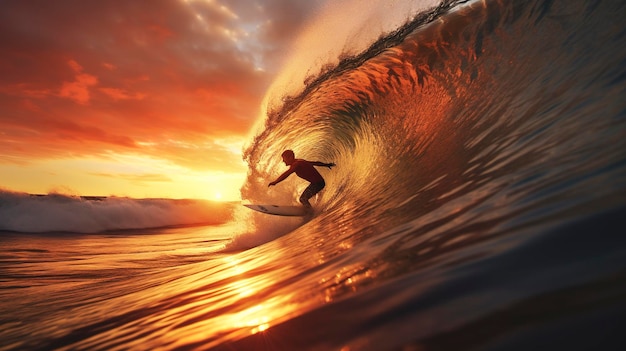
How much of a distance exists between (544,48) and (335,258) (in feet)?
11.9

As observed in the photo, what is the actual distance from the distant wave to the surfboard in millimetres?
8601

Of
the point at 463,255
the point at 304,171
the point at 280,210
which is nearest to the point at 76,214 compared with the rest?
the point at 280,210

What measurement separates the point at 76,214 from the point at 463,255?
47.4ft

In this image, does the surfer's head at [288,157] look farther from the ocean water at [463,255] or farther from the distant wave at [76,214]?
the distant wave at [76,214]

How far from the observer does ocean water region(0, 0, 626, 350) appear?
68cm

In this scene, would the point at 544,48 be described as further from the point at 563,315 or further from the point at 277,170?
the point at 277,170

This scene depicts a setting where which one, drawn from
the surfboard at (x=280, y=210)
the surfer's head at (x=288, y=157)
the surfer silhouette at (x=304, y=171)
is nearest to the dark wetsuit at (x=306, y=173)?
the surfer silhouette at (x=304, y=171)

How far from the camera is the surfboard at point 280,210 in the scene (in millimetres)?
6352

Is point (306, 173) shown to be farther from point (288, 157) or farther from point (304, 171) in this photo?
point (288, 157)

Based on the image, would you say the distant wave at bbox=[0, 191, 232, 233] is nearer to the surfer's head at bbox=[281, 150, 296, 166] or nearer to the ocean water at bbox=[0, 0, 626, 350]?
the ocean water at bbox=[0, 0, 626, 350]

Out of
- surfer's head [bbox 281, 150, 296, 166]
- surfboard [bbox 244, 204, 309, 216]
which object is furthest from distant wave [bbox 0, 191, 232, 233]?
surfer's head [bbox 281, 150, 296, 166]

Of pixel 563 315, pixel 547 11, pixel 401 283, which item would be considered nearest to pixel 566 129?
pixel 401 283

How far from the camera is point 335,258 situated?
65.9 inches

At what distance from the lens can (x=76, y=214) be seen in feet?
40.7
